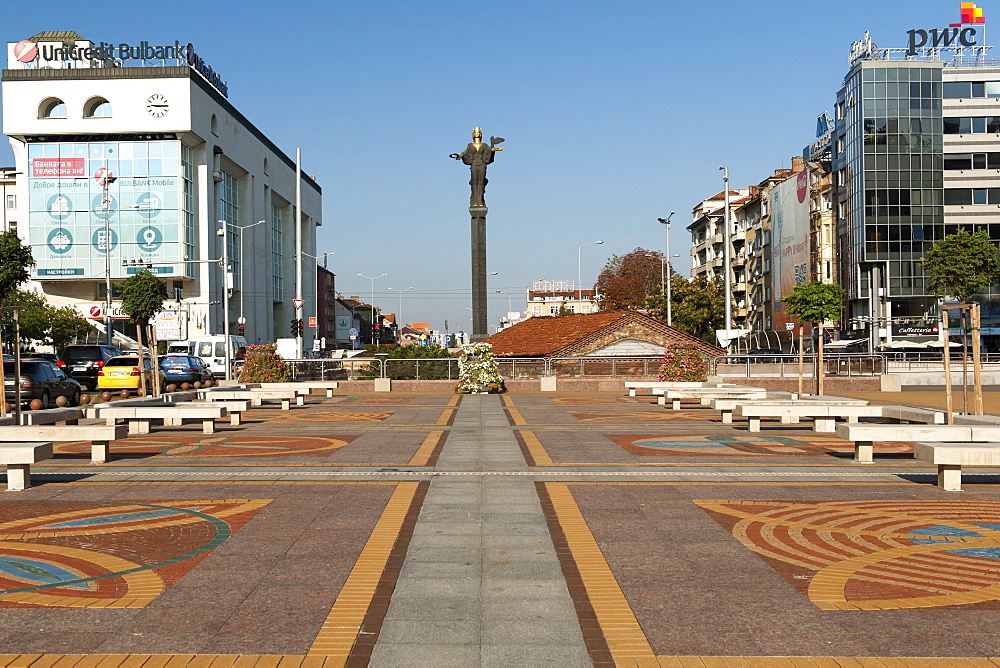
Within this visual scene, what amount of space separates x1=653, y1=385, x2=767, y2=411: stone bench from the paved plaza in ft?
25.7

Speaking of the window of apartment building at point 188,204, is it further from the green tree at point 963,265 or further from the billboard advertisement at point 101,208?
the green tree at point 963,265

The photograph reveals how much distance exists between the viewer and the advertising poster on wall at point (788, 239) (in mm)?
76125

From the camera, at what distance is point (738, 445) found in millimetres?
15336

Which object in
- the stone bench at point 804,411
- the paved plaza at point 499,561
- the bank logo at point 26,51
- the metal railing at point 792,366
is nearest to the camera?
the paved plaza at point 499,561

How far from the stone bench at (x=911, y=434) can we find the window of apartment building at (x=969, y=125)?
67.4 metres

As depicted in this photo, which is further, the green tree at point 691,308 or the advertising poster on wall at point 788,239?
the green tree at point 691,308

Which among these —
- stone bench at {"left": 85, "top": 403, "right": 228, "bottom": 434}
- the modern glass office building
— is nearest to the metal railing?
stone bench at {"left": 85, "top": 403, "right": 228, "bottom": 434}

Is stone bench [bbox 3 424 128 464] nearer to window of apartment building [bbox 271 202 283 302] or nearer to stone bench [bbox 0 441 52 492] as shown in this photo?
stone bench [bbox 0 441 52 492]

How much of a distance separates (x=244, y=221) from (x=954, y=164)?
6322 cm

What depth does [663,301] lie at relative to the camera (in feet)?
266

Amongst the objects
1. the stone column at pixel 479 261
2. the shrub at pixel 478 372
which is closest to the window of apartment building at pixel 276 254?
the stone column at pixel 479 261

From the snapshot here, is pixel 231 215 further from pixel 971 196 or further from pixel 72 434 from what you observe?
pixel 72 434

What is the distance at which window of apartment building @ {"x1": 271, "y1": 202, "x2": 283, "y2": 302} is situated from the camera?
106 meters

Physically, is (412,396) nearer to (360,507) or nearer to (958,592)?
(360,507)
